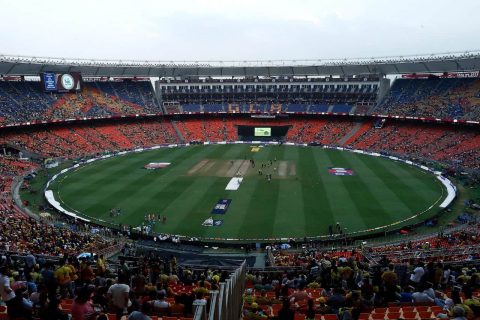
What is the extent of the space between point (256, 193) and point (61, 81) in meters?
56.4

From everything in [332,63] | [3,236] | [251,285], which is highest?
[332,63]

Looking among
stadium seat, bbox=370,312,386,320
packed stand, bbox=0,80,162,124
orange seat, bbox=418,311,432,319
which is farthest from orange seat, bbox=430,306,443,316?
packed stand, bbox=0,80,162,124

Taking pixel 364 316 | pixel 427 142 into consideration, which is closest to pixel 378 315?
pixel 364 316

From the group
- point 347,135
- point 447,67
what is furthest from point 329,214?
point 447,67

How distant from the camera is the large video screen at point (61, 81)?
78438 mm

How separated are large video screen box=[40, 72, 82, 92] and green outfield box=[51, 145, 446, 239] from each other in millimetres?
25593

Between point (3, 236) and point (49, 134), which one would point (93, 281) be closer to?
point (3, 236)

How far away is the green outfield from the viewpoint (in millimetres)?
35125

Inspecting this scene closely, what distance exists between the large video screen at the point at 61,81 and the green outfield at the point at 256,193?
25593 mm

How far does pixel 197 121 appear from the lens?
3661 inches

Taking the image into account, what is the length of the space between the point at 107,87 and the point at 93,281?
89115mm

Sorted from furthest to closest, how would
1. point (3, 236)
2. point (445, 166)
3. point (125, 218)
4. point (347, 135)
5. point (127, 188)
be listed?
point (347, 135) → point (445, 166) → point (127, 188) → point (125, 218) → point (3, 236)

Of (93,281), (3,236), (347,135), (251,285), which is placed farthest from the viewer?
(347,135)

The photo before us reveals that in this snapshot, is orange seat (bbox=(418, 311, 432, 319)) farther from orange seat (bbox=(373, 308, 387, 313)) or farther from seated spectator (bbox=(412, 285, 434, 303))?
seated spectator (bbox=(412, 285, 434, 303))
